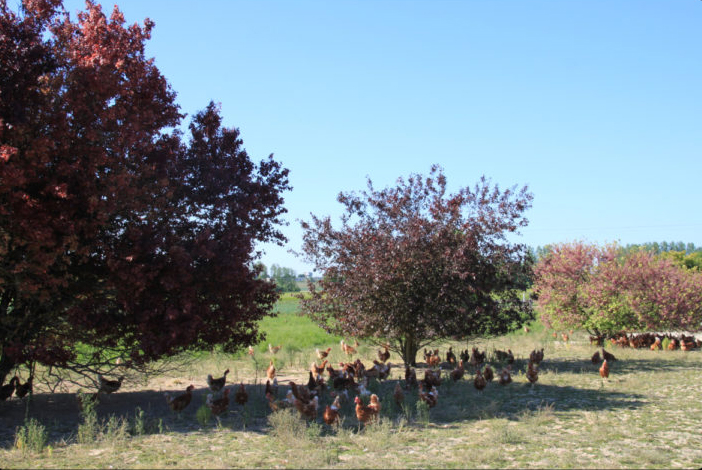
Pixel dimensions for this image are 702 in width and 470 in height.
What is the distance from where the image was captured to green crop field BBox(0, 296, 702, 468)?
233 inches

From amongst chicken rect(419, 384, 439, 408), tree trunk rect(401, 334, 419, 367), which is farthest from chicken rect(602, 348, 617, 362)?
chicken rect(419, 384, 439, 408)

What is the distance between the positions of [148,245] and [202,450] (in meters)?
3.00

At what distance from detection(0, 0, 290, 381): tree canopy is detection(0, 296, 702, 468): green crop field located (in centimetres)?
120

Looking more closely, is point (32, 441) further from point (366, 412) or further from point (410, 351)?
point (410, 351)

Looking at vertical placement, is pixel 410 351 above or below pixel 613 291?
below

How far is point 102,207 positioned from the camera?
6910 millimetres

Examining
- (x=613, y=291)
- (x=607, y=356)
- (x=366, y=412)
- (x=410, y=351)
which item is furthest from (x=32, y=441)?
(x=613, y=291)

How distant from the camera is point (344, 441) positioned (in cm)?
670

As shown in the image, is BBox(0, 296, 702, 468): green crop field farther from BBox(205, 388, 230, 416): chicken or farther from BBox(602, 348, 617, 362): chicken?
BBox(602, 348, 617, 362): chicken

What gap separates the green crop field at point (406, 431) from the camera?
5.92 m

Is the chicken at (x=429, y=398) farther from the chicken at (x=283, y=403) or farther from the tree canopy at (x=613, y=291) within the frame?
the tree canopy at (x=613, y=291)

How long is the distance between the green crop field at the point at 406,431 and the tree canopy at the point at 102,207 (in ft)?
3.94

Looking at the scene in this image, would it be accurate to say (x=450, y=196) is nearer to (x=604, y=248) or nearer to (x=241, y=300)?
(x=241, y=300)

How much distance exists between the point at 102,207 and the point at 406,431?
17.6 feet
